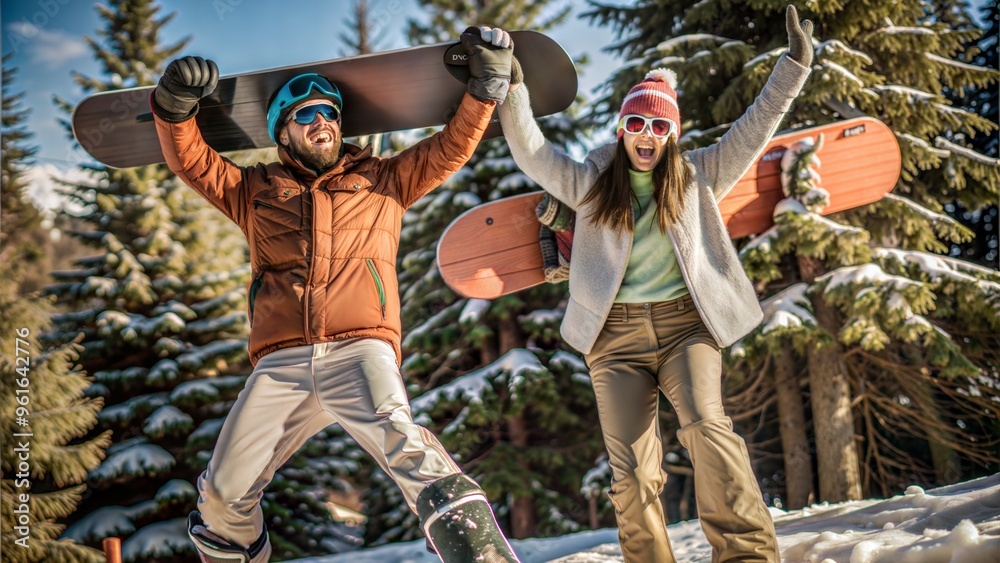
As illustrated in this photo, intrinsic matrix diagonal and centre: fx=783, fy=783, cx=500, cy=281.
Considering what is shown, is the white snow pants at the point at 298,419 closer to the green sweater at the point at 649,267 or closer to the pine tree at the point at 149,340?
the green sweater at the point at 649,267

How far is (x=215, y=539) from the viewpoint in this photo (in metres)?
3.01

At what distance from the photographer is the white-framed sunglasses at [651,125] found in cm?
342

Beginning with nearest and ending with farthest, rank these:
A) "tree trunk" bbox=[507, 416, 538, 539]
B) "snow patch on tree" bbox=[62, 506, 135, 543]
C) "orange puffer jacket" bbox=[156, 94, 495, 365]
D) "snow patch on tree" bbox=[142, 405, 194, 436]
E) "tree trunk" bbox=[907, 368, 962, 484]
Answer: "orange puffer jacket" bbox=[156, 94, 495, 365] < "tree trunk" bbox=[907, 368, 962, 484] < "snow patch on tree" bbox=[62, 506, 135, 543] < "snow patch on tree" bbox=[142, 405, 194, 436] < "tree trunk" bbox=[507, 416, 538, 539]

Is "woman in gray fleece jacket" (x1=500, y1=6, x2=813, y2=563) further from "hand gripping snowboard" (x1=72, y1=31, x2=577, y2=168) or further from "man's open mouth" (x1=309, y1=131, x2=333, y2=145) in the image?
"man's open mouth" (x1=309, y1=131, x2=333, y2=145)

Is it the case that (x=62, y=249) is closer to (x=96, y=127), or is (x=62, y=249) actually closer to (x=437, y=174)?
(x=96, y=127)

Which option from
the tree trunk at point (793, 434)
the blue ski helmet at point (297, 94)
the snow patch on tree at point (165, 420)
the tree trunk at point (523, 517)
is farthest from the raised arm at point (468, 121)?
the snow patch on tree at point (165, 420)

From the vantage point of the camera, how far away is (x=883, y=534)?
10.5 feet

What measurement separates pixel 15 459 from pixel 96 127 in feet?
17.0

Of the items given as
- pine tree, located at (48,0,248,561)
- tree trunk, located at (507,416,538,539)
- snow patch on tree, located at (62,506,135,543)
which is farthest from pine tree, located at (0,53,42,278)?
tree trunk, located at (507,416,538,539)

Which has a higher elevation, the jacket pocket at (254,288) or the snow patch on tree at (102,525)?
the jacket pocket at (254,288)

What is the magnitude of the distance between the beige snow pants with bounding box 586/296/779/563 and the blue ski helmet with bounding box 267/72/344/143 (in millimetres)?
1629

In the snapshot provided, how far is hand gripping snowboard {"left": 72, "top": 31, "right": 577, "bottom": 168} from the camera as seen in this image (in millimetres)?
3846

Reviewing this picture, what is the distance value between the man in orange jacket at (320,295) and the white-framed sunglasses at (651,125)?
0.59 m

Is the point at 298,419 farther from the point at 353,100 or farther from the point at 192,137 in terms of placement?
the point at 353,100
